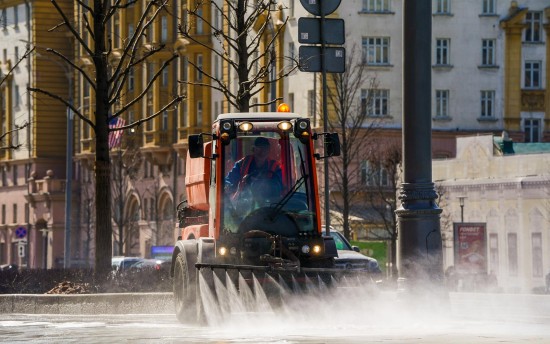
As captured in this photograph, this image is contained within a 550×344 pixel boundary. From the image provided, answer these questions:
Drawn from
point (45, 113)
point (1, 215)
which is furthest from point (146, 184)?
point (1, 215)

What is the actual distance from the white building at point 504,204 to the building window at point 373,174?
2.85 metres

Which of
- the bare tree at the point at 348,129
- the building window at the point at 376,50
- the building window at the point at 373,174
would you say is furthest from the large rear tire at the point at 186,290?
the building window at the point at 376,50

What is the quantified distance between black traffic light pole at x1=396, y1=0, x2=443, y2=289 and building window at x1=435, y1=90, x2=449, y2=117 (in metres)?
71.4

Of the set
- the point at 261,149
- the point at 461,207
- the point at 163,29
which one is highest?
the point at 163,29

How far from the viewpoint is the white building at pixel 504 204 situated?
7375cm

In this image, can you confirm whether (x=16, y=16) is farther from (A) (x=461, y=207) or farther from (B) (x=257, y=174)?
(B) (x=257, y=174)

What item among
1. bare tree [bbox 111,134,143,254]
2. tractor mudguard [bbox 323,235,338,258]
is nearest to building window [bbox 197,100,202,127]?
bare tree [bbox 111,134,143,254]

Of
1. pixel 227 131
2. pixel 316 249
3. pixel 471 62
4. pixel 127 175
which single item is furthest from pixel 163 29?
pixel 316 249

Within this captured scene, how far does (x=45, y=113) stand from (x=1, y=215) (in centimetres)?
1274

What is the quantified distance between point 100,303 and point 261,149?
7.44 meters

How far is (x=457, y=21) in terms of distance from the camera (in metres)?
92.3

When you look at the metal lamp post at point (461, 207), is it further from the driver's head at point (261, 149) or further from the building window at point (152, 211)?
the driver's head at point (261, 149)

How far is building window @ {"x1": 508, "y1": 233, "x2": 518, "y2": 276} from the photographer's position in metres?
74.2

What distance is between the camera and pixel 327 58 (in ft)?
91.9
